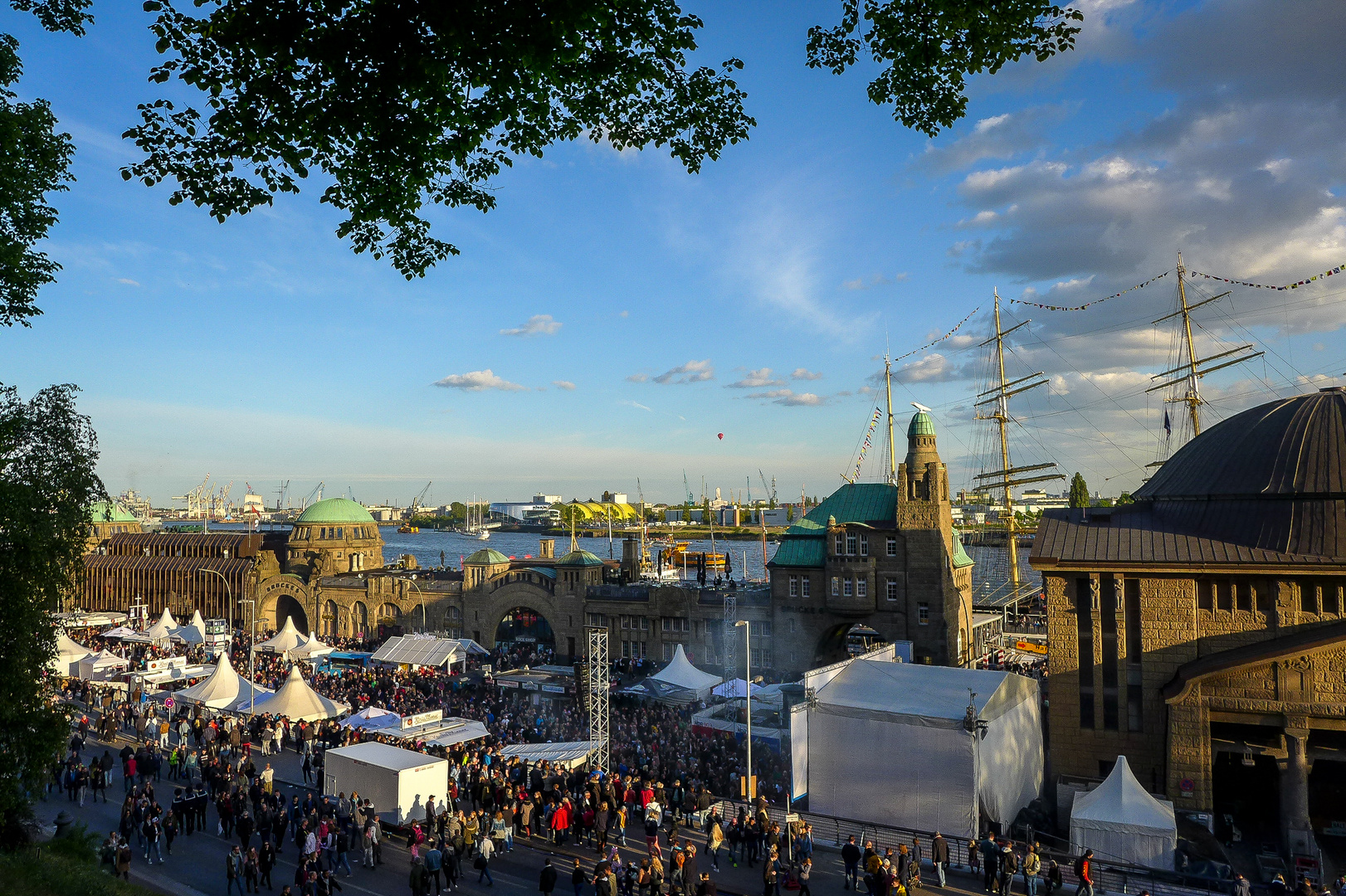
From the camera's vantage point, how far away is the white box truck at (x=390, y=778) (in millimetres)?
22719

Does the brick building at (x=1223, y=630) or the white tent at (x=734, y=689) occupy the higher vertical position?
the brick building at (x=1223, y=630)

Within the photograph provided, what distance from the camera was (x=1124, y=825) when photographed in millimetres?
20734

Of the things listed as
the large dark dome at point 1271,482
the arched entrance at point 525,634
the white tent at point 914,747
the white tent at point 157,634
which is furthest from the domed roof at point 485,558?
the large dark dome at point 1271,482

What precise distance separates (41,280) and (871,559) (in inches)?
1653

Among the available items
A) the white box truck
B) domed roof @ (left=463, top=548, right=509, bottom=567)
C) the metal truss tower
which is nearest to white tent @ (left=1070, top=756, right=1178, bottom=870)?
the metal truss tower

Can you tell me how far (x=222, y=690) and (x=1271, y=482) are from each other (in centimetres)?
4219

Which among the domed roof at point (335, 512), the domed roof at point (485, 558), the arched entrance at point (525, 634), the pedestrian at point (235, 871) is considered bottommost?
the arched entrance at point (525, 634)

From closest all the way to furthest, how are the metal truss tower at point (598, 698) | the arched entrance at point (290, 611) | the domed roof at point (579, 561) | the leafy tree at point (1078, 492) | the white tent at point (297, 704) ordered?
1. the metal truss tower at point (598, 698)
2. the white tent at point (297, 704)
3. the domed roof at point (579, 561)
4. the arched entrance at point (290, 611)
5. the leafy tree at point (1078, 492)

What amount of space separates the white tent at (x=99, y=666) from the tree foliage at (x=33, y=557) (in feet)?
99.7

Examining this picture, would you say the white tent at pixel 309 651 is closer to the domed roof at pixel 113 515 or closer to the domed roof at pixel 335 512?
the domed roof at pixel 335 512

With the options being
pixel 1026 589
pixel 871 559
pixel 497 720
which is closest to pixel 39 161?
pixel 497 720

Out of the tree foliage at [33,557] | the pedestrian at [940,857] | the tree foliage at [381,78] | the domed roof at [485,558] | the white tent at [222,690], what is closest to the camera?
the tree foliage at [381,78]

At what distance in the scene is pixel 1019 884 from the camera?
1986 centimetres

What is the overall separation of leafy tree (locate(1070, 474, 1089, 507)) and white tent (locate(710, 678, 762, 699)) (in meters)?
99.9
